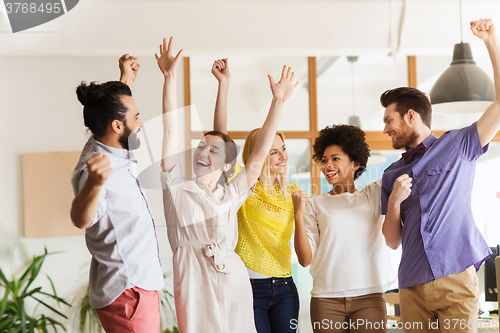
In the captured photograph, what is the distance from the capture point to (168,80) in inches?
65.8

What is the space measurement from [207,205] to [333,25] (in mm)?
2567

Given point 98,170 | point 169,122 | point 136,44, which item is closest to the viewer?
point 98,170

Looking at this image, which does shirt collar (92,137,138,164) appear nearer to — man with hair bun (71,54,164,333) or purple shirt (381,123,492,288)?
man with hair bun (71,54,164,333)

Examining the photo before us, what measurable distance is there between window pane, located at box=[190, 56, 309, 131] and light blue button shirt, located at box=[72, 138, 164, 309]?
2.56 m

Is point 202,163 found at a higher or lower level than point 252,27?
lower

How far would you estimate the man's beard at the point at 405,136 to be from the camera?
1.88m

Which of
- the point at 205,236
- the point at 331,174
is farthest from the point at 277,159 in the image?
the point at 205,236

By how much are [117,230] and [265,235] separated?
30.0 inches

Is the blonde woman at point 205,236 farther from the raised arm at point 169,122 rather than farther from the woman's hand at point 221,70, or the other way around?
the woman's hand at point 221,70

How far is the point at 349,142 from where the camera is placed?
212cm

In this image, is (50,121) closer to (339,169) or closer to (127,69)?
(127,69)

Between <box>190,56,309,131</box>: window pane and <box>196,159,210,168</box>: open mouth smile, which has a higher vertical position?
<box>190,56,309,131</box>: window pane

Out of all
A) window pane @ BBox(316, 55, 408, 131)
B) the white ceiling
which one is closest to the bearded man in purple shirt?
the white ceiling

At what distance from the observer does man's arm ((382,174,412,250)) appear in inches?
66.6
